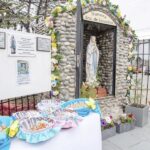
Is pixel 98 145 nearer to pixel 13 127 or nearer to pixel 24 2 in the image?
pixel 13 127

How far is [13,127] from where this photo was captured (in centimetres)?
158

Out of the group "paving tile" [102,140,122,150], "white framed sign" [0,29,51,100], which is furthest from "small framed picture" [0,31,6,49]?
"paving tile" [102,140,122,150]

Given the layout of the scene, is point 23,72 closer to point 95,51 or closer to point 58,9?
point 58,9

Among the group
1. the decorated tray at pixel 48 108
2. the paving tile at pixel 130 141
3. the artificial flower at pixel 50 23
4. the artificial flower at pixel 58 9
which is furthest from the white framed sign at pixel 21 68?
the paving tile at pixel 130 141

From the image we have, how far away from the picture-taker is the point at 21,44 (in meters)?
2.52

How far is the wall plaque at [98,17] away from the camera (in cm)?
409

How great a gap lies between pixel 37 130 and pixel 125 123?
9.32ft

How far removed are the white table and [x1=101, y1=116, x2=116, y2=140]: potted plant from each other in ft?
5.52

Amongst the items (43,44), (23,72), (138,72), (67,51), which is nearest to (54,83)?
(67,51)

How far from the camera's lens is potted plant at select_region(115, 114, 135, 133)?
4.04 m

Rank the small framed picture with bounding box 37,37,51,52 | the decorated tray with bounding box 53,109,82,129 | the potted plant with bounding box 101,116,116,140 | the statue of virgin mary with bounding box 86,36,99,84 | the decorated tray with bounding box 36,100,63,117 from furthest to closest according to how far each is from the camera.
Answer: the statue of virgin mary with bounding box 86,36,99,84 → the potted plant with bounding box 101,116,116,140 → the small framed picture with bounding box 37,37,51,52 → the decorated tray with bounding box 36,100,63,117 → the decorated tray with bounding box 53,109,82,129

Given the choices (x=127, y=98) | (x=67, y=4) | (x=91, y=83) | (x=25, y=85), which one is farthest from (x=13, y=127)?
(x=127, y=98)

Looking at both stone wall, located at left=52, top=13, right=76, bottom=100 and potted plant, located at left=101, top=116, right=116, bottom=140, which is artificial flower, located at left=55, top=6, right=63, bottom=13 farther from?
potted plant, located at left=101, top=116, right=116, bottom=140

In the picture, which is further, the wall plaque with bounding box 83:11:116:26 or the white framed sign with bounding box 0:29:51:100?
the wall plaque with bounding box 83:11:116:26
